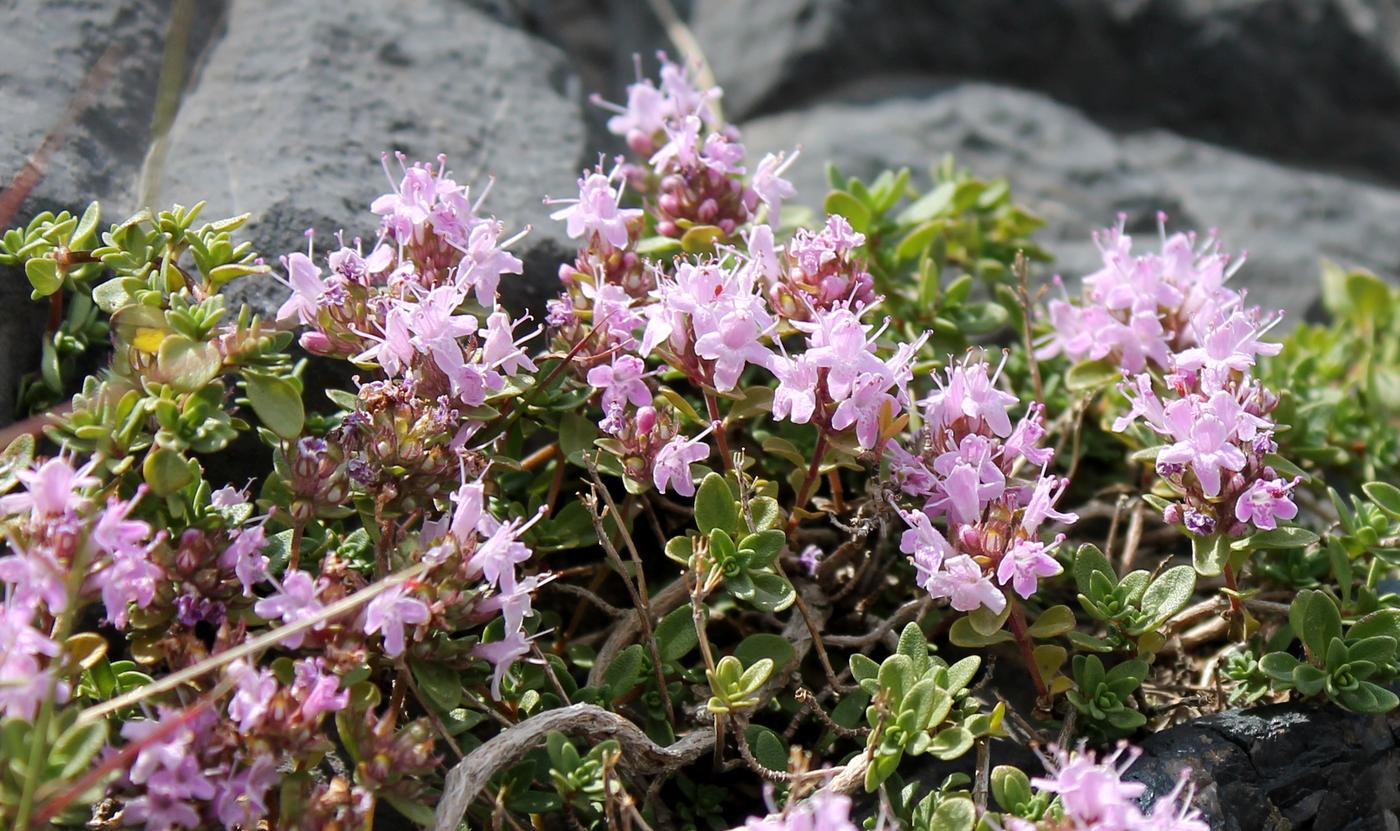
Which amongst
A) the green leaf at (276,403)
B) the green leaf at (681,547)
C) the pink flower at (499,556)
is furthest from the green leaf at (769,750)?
the green leaf at (276,403)

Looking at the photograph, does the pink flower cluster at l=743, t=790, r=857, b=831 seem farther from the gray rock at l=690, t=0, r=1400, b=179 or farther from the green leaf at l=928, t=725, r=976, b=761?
the gray rock at l=690, t=0, r=1400, b=179

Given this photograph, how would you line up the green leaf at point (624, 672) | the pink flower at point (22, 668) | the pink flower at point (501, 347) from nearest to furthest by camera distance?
the pink flower at point (22, 668) < the pink flower at point (501, 347) < the green leaf at point (624, 672)

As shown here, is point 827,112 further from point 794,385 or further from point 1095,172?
point 794,385

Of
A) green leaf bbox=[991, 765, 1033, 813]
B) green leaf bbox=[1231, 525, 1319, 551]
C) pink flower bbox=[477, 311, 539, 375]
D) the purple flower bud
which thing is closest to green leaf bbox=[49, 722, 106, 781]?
pink flower bbox=[477, 311, 539, 375]

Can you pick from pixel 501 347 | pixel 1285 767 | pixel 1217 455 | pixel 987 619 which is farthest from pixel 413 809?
pixel 1285 767

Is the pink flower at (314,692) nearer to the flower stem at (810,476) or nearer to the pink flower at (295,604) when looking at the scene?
the pink flower at (295,604)
